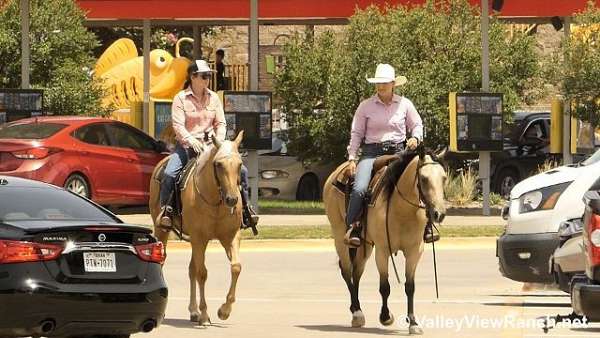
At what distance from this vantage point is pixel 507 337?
14531mm

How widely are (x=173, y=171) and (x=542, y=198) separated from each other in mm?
3657

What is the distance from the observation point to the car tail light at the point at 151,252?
13.0m

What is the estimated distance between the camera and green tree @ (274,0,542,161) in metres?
32.3

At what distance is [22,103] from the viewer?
104 feet

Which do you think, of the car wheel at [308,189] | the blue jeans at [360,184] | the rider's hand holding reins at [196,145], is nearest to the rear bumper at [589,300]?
the blue jeans at [360,184]

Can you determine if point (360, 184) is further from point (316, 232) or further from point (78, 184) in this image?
point (78, 184)

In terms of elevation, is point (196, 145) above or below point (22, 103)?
below

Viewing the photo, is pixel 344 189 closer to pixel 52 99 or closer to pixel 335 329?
pixel 335 329

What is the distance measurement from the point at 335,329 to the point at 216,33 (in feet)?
121

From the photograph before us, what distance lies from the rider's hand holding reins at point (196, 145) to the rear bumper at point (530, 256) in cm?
313

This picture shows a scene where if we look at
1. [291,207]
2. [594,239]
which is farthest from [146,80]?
[594,239]

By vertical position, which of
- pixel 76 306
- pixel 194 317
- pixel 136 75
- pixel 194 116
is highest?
pixel 136 75

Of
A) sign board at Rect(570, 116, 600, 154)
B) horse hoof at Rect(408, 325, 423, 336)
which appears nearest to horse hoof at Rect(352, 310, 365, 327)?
horse hoof at Rect(408, 325, 423, 336)

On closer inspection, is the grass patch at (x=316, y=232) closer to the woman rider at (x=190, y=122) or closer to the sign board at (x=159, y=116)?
the sign board at (x=159, y=116)
